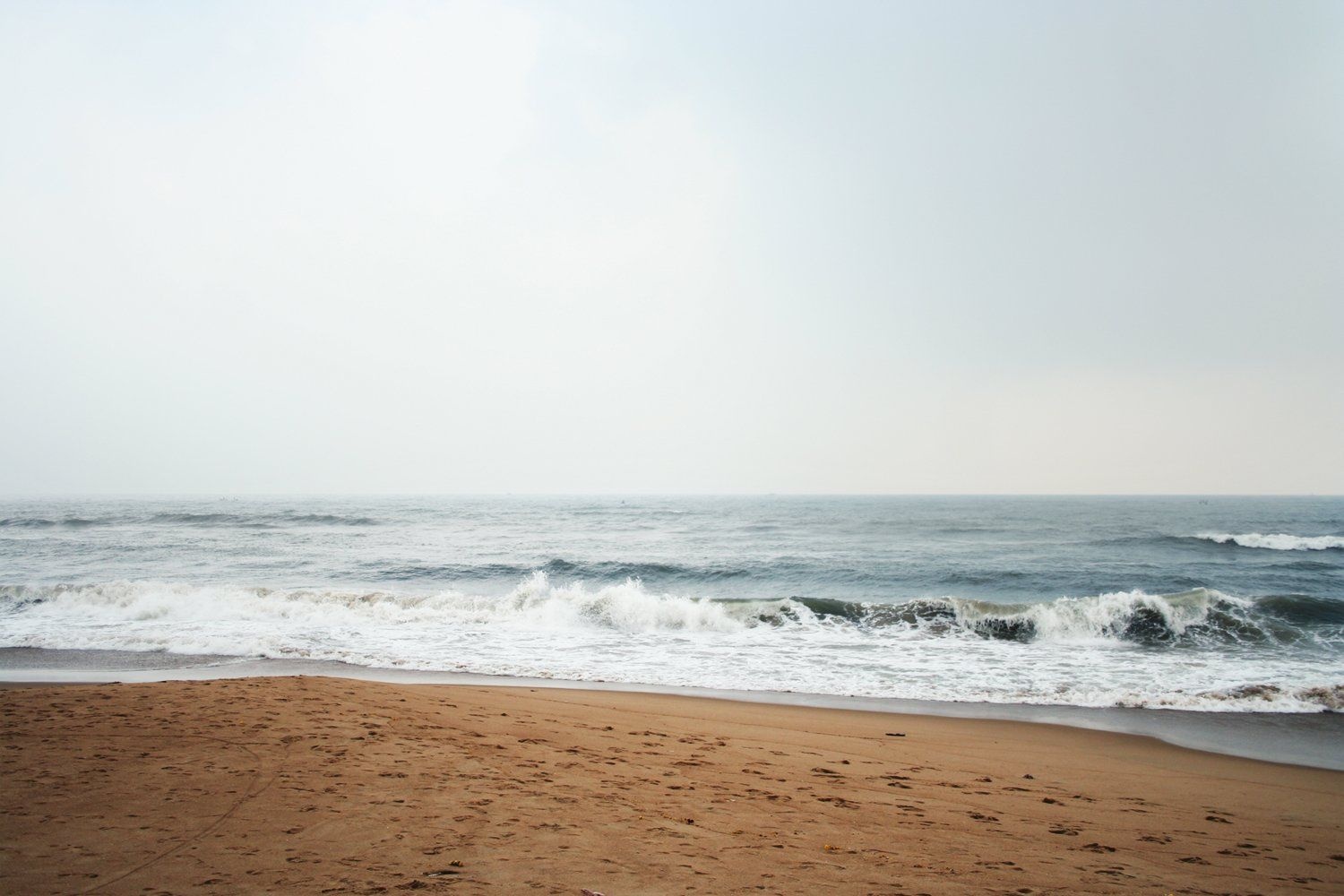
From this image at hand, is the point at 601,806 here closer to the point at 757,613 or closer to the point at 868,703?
the point at 868,703

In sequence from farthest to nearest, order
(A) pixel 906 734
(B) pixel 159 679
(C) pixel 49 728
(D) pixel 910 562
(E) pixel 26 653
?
(D) pixel 910 562 → (E) pixel 26 653 → (B) pixel 159 679 → (A) pixel 906 734 → (C) pixel 49 728

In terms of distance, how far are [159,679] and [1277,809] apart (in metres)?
16.1

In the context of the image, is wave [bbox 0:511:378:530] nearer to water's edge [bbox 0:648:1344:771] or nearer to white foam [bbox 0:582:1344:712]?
white foam [bbox 0:582:1344:712]

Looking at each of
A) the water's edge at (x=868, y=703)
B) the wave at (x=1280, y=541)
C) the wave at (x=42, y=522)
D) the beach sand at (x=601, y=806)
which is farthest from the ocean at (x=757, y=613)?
the wave at (x=42, y=522)

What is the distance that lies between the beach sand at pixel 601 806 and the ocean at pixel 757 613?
4.10m

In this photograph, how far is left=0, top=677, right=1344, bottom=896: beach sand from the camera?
4.13 metres

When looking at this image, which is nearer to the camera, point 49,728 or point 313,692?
point 49,728

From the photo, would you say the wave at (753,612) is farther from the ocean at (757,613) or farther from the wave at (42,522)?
the wave at (42,522)

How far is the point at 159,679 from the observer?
1130 centimetres

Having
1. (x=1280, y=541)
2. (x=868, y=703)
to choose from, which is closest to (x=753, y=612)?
(x=868, y=703)

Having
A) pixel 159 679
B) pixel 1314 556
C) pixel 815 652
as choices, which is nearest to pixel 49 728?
pixel 159 679

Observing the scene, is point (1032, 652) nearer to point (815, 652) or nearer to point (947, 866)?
point (815, 652)

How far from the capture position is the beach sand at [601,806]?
4.13m

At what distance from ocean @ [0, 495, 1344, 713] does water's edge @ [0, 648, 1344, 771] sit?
444 millimetres
